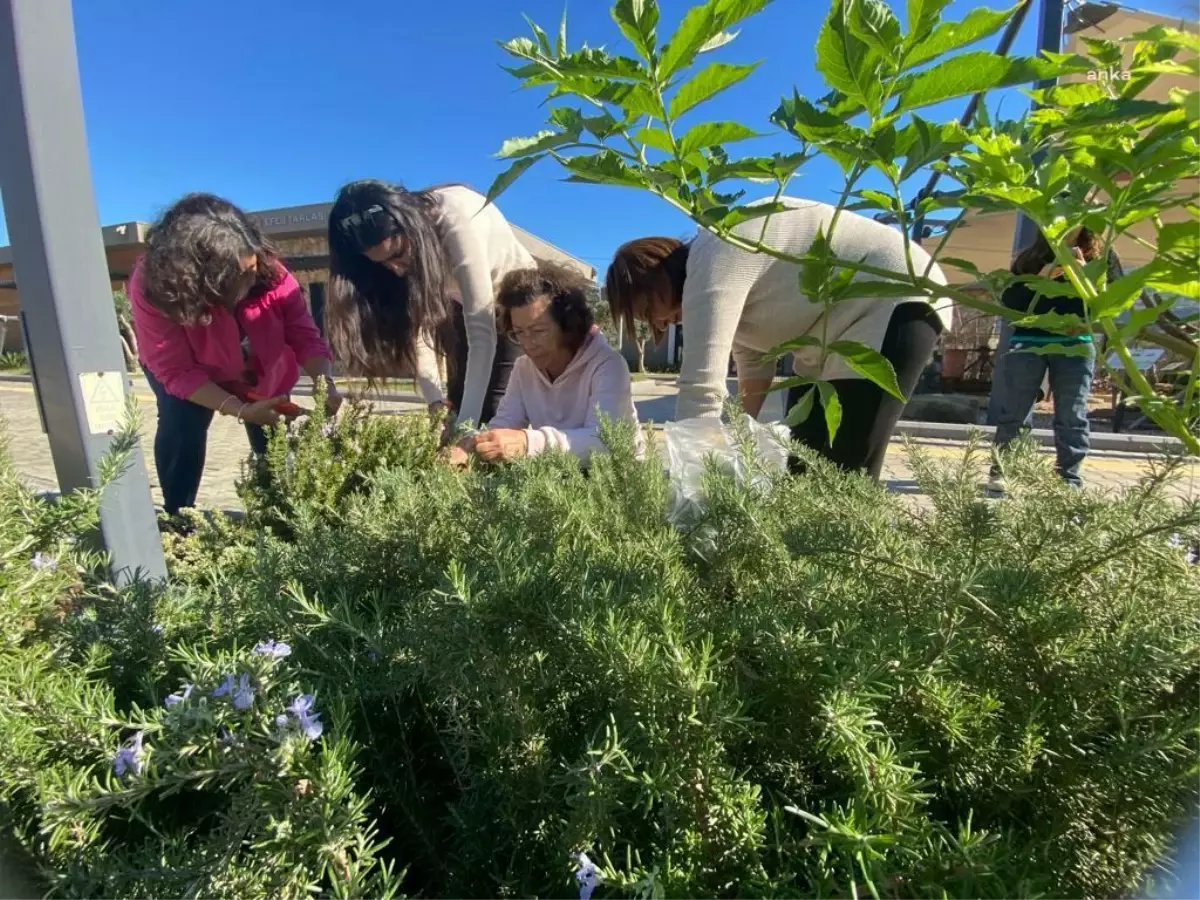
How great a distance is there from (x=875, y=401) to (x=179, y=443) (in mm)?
2991

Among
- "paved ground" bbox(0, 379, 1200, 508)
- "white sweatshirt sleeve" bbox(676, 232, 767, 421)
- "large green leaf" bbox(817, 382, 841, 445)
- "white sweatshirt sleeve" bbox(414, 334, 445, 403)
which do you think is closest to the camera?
"large green leaf" bbox(817, 382, 841, 445)

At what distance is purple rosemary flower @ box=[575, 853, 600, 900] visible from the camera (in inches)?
20.5

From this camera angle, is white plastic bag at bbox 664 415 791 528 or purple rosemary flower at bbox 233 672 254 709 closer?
purple rosemary flower at bbox 233 672 254 709

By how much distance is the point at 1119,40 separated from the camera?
67 cm

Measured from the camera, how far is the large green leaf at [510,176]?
0.60 metres

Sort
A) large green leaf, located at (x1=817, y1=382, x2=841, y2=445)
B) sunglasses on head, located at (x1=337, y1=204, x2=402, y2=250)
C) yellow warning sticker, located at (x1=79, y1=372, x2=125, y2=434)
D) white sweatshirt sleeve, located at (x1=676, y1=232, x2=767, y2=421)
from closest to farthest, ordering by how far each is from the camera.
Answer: large green leaf, located at (x1=817, y1=382, x2=841, y2=445) < yellow warning sticker, located at (x1=79, y1=372, x2=125, y2=434) < white sweatshirt sleeve, located at (x1=676, y1=232, x2=767, y2=421) < sunglasses on head, located at (x1=337, y1=204, x2=402, y2=250)

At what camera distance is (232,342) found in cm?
286

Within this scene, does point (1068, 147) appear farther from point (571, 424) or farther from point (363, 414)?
point (571, 424)

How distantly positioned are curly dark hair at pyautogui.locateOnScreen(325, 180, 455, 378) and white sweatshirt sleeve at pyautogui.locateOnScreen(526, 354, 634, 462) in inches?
25.7

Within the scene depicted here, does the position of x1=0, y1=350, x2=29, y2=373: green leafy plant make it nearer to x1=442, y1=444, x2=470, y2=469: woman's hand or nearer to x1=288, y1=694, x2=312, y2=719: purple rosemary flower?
x1=442, y1=444, x2=470, y2=469: woman's hand

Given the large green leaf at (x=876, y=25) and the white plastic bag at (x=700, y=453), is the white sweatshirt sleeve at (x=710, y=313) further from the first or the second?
the large green leaf at (x=876, y=25)

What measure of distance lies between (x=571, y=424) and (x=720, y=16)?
2.17 metres

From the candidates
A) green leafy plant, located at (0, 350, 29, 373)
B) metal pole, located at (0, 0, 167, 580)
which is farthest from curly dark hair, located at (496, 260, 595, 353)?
green leafy plant, located at (0, 350, 29, 373)

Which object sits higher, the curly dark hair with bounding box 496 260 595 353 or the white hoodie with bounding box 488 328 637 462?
the curly dark hair with bounding box 496 260 595 353
